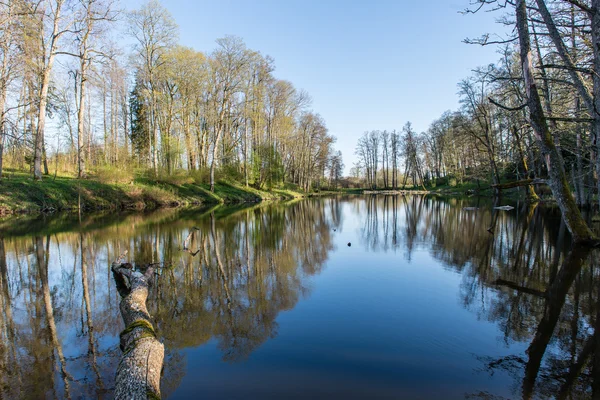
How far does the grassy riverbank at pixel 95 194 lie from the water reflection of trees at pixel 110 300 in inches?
397

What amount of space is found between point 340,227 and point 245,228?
16.7ft

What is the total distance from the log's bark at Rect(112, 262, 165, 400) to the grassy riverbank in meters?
18.7

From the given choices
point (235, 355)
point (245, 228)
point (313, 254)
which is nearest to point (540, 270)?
point (313, 254)

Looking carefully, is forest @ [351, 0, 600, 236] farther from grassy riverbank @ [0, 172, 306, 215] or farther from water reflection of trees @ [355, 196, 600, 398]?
grassy riverbank @ [0, 172, 306, 215]

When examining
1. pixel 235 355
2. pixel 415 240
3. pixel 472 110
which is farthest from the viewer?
pixel 472 110

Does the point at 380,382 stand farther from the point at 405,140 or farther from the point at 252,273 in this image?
the point at 405,140

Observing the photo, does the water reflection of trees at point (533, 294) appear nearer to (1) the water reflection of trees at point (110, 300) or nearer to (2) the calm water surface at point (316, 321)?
(2) the calm water surface at point (316, 321)

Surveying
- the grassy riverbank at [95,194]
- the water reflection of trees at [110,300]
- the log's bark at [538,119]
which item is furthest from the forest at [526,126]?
the grassy riverbank at [95,194]

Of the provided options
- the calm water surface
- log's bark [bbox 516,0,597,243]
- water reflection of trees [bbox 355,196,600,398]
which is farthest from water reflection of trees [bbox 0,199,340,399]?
log's bark [bbox 516,0,597,243]

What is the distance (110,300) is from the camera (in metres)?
6.29

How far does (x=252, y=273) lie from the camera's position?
26.4 ft

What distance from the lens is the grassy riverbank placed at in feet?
65.0

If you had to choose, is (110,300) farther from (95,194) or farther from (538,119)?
(95,194)

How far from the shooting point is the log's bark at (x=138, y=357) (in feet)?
10.2
